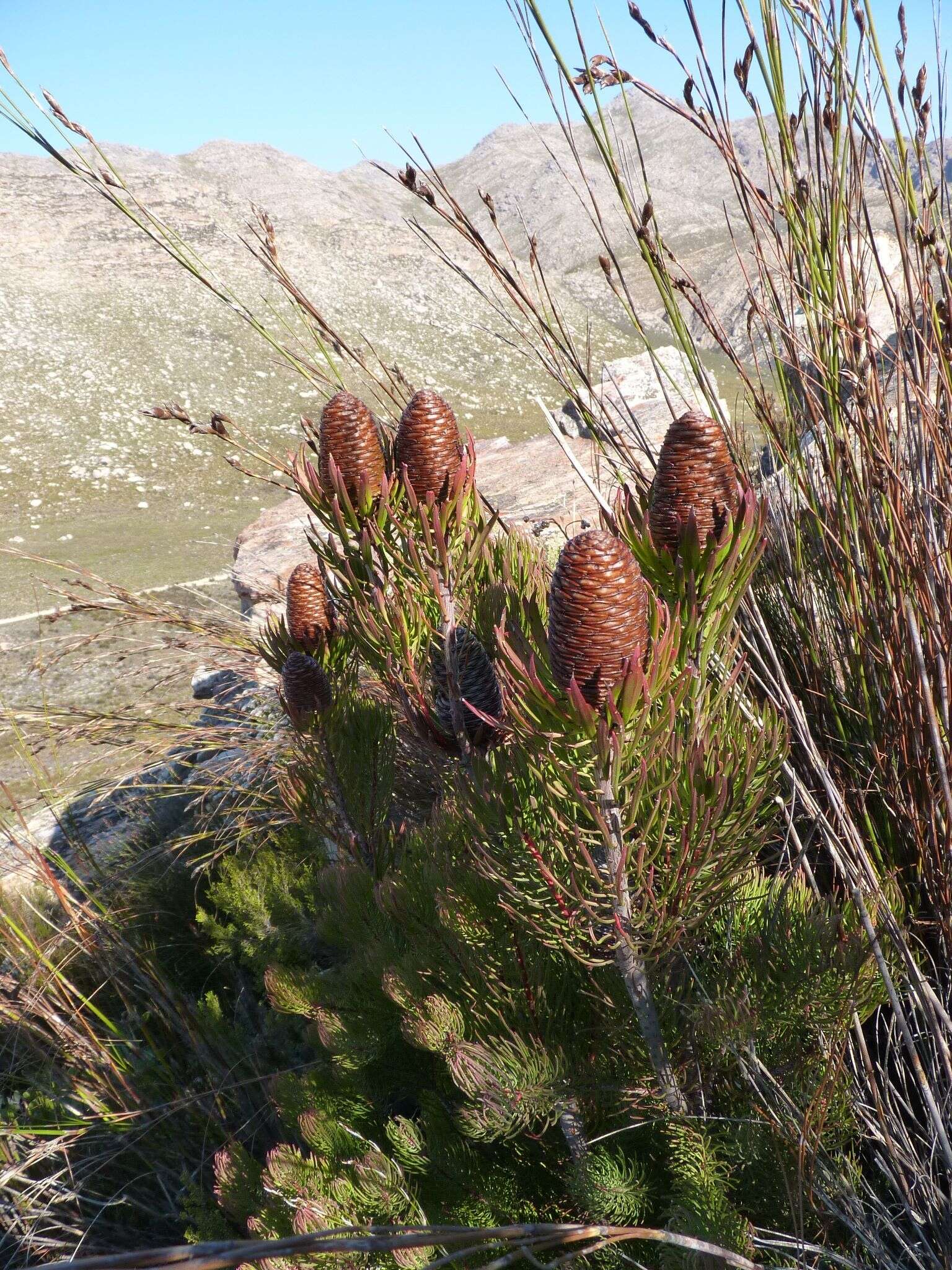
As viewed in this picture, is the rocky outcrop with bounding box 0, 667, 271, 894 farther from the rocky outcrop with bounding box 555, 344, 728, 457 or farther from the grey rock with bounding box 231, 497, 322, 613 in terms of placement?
the rocky outcrop with bounding box 555, 344, 728, 457

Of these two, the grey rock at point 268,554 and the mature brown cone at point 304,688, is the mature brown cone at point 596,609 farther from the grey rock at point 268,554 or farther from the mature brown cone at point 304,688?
the grey rock at point 268,554

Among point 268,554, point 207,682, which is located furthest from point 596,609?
point 207,682

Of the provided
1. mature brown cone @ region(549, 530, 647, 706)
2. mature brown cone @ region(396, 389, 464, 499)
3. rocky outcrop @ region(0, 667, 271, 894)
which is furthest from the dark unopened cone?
rocky outcrop @ region(0, 667, 271, 894)

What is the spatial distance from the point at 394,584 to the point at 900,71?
0.96 metres

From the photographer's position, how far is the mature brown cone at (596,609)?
71 centimetres

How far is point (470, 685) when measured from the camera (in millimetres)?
1209

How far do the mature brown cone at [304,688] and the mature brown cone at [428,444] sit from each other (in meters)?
0.39

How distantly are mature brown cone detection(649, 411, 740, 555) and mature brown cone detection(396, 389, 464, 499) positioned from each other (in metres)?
0.38

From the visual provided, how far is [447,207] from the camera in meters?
1.44

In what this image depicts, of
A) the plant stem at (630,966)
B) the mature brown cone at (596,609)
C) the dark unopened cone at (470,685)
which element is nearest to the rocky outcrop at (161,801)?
the dark unopened cone at (470,685)

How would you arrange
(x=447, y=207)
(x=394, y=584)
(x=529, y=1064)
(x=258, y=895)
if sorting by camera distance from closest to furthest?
1. (x=529, y=1064)
2. (x=394, y=584)
3. (x=447, y=207)
4. (x=258, y=895)

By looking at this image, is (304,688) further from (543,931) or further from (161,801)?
(161,801)

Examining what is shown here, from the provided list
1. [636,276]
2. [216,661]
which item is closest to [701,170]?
[636,276]

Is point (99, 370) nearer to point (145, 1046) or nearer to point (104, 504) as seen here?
point (104, 504)
